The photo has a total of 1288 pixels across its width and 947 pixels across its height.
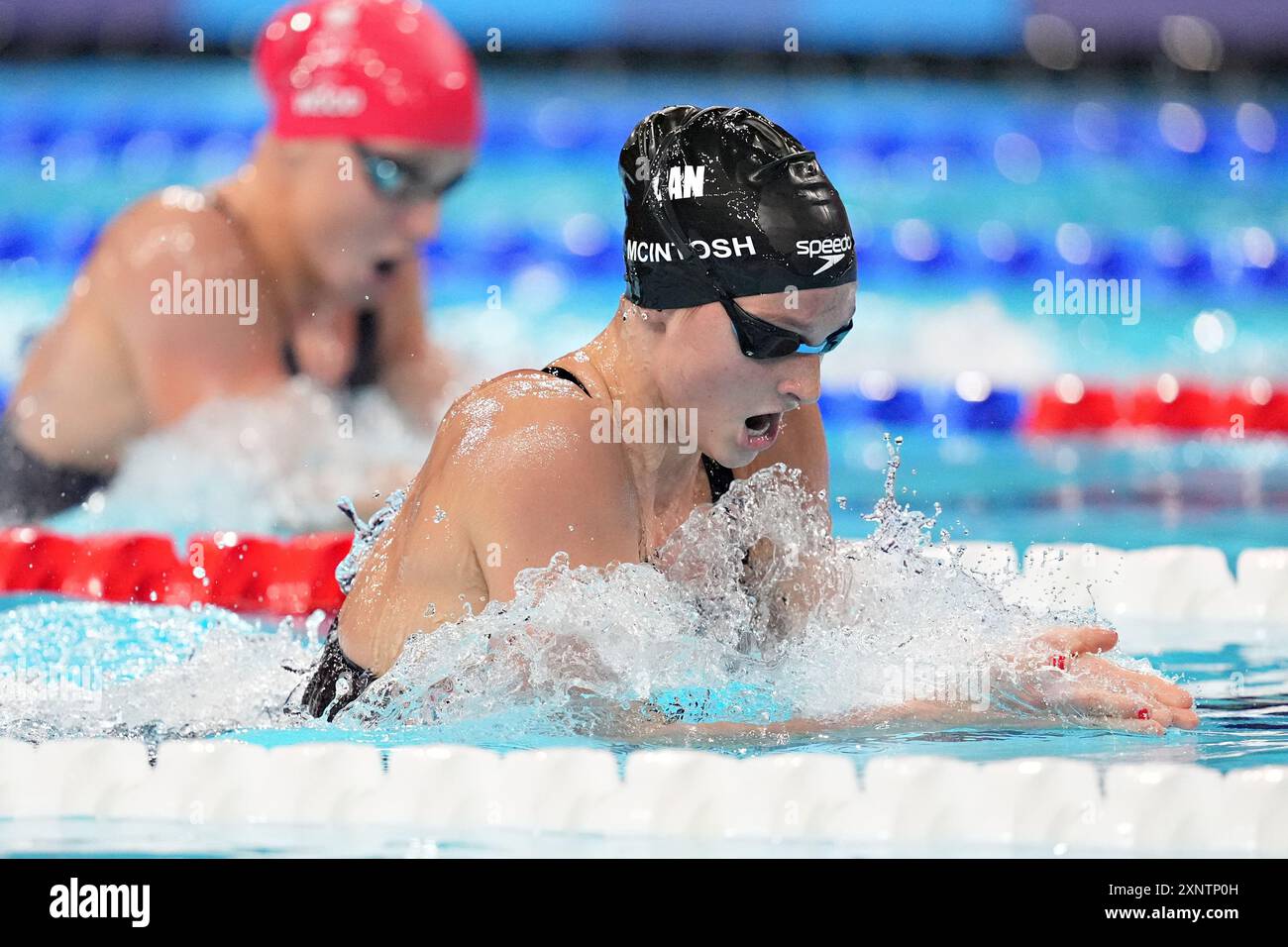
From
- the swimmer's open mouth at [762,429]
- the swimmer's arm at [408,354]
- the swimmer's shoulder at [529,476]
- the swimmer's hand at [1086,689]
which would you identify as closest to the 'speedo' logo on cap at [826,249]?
the swimmer's open mouth at [762,429]

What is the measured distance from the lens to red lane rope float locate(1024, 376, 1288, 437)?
5.73 meters

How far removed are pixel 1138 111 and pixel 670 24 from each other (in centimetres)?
250

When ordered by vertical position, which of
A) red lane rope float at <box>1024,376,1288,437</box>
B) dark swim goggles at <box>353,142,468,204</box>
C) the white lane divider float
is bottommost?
the white lane divider float

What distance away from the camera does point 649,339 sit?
250cm

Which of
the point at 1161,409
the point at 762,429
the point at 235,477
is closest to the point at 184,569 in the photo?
the point at 235,477

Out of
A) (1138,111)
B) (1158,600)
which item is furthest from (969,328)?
(1158,600)

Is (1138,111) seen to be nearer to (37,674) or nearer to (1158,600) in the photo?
(1158,600)

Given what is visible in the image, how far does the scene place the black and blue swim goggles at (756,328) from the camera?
2402 mm

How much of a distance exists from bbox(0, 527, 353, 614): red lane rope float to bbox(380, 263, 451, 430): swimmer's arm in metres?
0.97

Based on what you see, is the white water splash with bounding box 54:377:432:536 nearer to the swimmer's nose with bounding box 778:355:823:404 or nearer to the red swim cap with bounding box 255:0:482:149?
the red swim cap with bounding box 255:0:482:149

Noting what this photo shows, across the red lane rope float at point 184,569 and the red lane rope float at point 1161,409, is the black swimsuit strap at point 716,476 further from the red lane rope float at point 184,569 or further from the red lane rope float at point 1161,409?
the red lane rope float at point 1161,409

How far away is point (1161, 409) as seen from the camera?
5879mm

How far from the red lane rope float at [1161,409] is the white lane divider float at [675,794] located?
3.70 metres

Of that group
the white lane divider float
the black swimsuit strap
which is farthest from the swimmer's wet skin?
the white lane divider float
